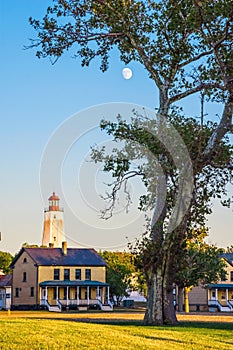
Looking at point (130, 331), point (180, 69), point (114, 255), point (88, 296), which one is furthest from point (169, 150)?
point (114, 255)

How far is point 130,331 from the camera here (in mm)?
17344

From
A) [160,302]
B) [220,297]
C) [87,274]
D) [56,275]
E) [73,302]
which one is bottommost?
[73,302]

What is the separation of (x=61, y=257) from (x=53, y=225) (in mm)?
22576

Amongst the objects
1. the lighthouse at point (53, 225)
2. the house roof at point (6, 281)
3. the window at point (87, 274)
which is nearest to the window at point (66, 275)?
the window at point (87, 274)

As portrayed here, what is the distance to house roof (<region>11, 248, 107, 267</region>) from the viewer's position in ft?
240

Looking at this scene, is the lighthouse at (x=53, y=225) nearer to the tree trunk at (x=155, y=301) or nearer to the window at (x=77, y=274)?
the window at (x=77, y=274)

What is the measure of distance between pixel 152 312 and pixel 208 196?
175 inches

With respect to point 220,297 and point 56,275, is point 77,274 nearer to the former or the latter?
point 56,275

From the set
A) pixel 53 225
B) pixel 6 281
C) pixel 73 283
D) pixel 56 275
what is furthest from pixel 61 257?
pixel 53 225

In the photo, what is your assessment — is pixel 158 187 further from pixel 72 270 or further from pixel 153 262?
pixel 72 270

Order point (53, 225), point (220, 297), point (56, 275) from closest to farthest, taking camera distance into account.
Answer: point (56, 275) < point (220, 297) < point (53, 225)

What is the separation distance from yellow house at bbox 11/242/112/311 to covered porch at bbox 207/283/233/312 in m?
11.6

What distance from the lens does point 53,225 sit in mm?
96750

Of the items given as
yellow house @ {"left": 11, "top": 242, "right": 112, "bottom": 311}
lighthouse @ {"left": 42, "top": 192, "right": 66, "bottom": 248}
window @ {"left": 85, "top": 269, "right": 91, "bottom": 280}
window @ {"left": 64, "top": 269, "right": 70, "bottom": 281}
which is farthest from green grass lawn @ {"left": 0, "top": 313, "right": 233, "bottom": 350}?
lighthouse @ {"left": 42, "top": 192, "right": 66, "bottom": 248}
